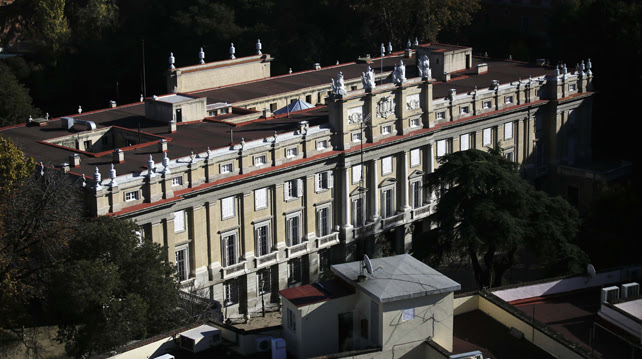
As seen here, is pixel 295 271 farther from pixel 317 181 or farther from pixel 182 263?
pixel 182 263

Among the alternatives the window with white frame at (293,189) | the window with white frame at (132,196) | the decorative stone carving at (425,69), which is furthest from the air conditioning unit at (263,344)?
the decorative stone carving at (425,69)

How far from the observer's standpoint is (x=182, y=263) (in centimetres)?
6594

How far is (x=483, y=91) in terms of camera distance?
83875 millimetres

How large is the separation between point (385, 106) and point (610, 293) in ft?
110

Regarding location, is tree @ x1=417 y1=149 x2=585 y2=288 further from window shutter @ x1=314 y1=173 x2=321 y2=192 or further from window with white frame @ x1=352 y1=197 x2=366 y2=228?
window shutter @ x1=314 y1=173 x2=321 y2=192

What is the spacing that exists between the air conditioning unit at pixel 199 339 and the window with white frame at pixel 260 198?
26497mm

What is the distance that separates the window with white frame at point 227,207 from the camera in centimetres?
6756

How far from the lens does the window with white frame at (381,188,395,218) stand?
78188mm

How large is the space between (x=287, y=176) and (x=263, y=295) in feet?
27.4

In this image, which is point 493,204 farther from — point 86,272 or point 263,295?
point 86,272

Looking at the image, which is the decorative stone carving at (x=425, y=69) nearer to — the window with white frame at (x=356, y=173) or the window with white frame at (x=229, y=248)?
the window with white frame at (x=356, y=173)

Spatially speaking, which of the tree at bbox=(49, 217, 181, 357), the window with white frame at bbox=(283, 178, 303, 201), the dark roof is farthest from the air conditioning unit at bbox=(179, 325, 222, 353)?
the window with white frame at bbox=(283, 178, 303, 201)

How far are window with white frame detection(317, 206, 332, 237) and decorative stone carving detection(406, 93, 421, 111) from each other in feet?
35.1

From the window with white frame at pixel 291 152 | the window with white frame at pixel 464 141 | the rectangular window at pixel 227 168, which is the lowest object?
the window with white frame at pixel 464 141
